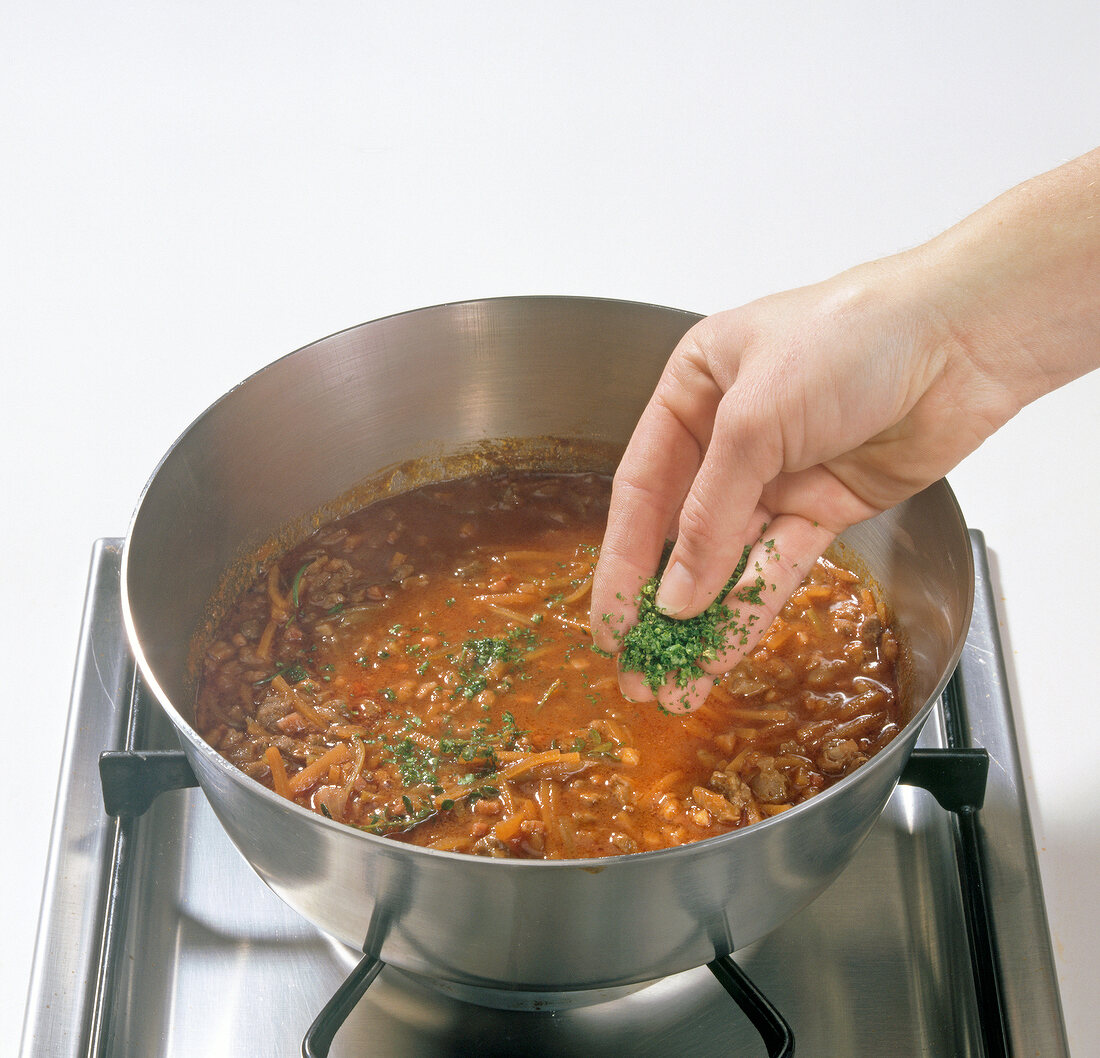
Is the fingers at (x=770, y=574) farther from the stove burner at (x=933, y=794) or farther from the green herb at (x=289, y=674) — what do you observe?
the green herb at (x=289, y=674)

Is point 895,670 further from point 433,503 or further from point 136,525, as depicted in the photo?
point 136,525

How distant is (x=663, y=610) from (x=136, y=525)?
89 centimetres

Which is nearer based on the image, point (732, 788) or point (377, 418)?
point (732, 788)

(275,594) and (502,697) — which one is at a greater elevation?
(275,594)

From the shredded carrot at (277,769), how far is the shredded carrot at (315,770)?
0.01m

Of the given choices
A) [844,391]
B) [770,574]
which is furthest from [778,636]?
[844,391]

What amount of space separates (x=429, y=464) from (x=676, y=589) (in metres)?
0.91

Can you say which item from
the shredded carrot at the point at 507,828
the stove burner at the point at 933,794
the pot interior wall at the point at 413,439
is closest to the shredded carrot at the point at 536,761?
the shredded carrot at the point at 507,828

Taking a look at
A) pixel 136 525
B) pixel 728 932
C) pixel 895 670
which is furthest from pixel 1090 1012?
pixel 136 525

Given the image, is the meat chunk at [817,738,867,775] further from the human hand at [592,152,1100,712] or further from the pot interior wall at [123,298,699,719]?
the pot interior wall at [123,298,699,719]

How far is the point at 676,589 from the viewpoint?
1974 millimetres

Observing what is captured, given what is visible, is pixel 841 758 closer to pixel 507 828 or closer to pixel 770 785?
pixel 770 785

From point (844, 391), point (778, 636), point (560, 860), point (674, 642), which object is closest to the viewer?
point (560, 860)

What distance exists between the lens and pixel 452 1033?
72.1 inches
